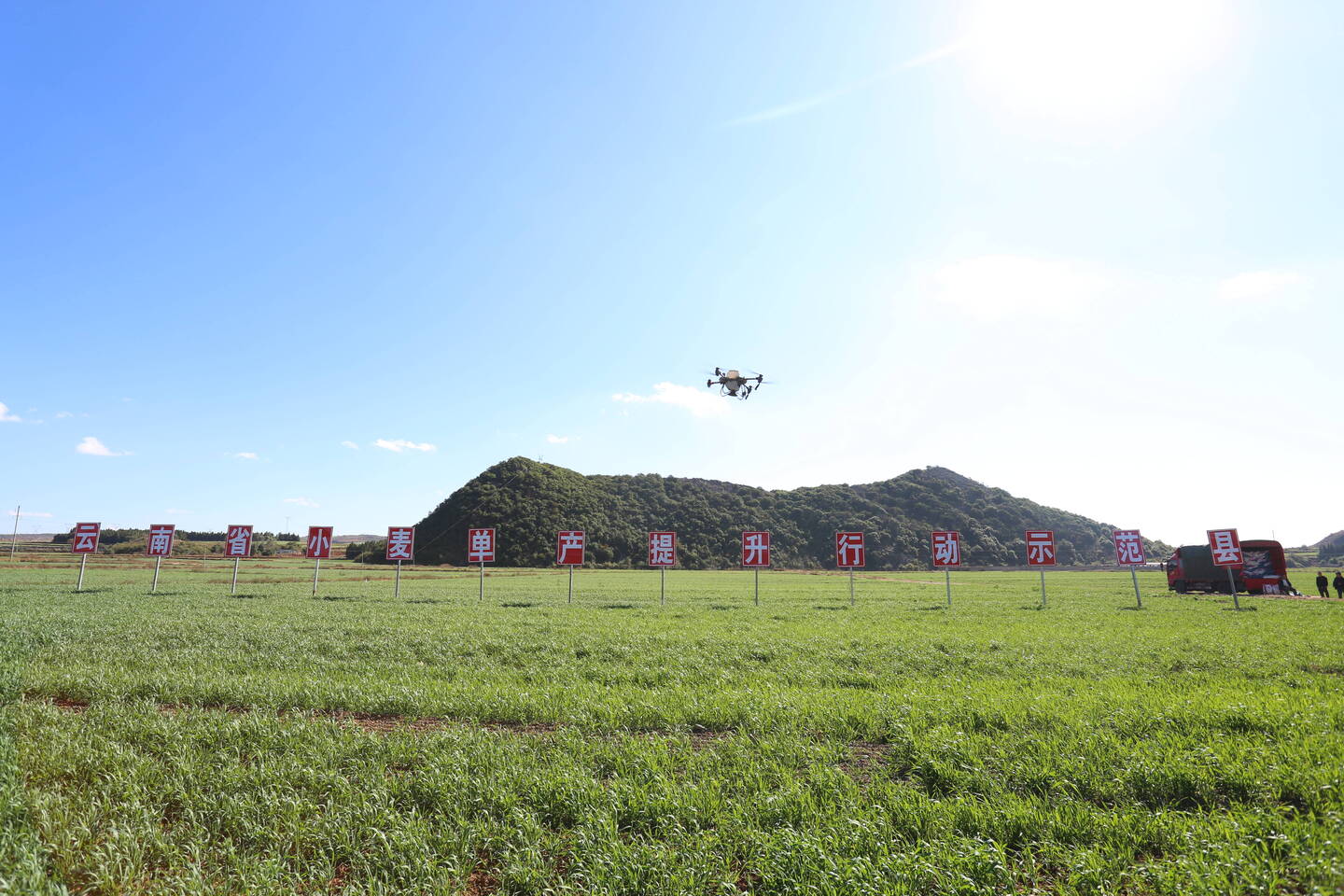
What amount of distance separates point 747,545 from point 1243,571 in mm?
36333

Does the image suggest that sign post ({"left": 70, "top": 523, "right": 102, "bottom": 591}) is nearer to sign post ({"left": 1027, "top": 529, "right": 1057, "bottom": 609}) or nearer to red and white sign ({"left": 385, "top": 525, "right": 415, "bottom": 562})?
red and white sign ({"left": 385, "top": 525, "right": 415, "bottom": 562})

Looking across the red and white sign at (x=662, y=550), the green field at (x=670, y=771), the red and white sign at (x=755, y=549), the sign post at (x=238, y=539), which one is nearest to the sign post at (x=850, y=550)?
the red and white sign at (x=755, y=549)

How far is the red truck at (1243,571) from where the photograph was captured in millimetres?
39219

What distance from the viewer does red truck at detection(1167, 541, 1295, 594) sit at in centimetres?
3922

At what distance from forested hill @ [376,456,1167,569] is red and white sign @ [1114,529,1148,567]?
67.6 metres

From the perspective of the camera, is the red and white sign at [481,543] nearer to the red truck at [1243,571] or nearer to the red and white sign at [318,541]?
the red and white sign at [318,541]

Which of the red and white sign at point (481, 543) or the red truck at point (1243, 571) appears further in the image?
the red truck at point (1243, 571)

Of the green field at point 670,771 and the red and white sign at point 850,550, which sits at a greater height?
the red and white sign at point 850,550

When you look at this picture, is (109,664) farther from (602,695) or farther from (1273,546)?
(1273,546)

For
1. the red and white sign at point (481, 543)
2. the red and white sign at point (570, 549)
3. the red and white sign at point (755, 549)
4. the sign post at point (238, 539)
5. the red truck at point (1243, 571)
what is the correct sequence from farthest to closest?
the red truck at point (1243, 571)
the sign post at point (238, 539)
the red and white sign at point (481, 543)
the red and white sign at point (755, 549)
the red and white sign at point (570, 549)

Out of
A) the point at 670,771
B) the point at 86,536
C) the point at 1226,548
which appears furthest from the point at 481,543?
the point at 1226,548

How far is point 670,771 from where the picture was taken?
21.1 feet

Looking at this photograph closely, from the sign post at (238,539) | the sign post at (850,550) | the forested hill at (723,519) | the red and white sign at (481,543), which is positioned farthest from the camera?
the forested hill at (723,519)

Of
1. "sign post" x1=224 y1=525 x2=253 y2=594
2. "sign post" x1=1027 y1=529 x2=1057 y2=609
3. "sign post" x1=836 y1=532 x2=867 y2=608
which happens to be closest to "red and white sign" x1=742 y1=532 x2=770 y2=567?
"sign post" x1=836 y1=532 x2=867 y2=608
